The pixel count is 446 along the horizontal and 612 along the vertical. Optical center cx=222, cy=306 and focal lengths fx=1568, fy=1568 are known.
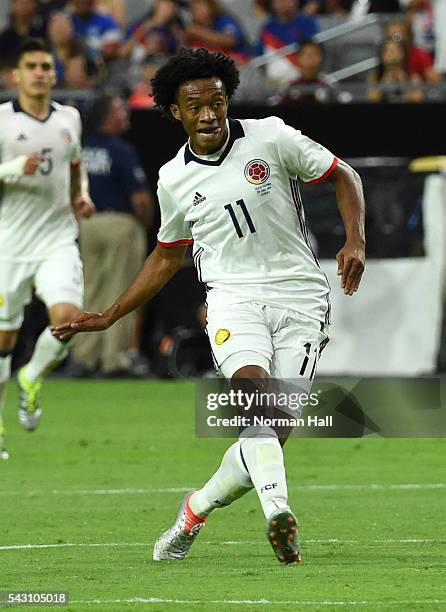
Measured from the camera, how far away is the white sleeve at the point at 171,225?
7.38 metres

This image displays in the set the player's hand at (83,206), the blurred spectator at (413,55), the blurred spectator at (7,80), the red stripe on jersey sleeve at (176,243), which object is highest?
the blurred spectator at (413,55)

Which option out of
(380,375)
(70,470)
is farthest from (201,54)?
(380,375)

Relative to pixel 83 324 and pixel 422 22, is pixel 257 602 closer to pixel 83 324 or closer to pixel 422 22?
pixel 83 324

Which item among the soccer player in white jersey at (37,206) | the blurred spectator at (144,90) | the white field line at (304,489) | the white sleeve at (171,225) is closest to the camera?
the white sleeve at (171,225)

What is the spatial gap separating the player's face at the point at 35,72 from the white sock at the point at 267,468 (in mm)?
5472

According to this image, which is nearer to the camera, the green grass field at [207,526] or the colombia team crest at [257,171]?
the green grass field at [207,526]

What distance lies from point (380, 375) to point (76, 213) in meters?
5.42

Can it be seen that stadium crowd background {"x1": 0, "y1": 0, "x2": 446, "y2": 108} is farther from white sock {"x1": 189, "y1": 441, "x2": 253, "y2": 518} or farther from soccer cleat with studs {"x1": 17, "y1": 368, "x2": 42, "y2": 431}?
white sock {"x1": 189, "y1": 441, "x2": 253, "y2": 518}

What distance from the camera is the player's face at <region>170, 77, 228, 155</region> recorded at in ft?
23.3

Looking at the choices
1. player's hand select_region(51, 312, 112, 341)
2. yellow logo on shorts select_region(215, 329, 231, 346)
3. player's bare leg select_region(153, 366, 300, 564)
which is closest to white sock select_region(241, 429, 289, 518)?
player's bare leg select_region(153, 366, 300, 564)

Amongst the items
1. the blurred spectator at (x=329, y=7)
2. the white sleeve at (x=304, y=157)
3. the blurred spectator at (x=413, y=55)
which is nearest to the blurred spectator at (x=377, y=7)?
the blurred spectator at (x=329, y=7)

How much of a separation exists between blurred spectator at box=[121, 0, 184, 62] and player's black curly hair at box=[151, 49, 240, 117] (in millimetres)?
11549

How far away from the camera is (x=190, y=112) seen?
23.4ft

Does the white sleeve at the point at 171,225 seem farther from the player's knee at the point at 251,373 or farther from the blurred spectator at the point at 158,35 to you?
the blurred spectator at the point at 158,35
